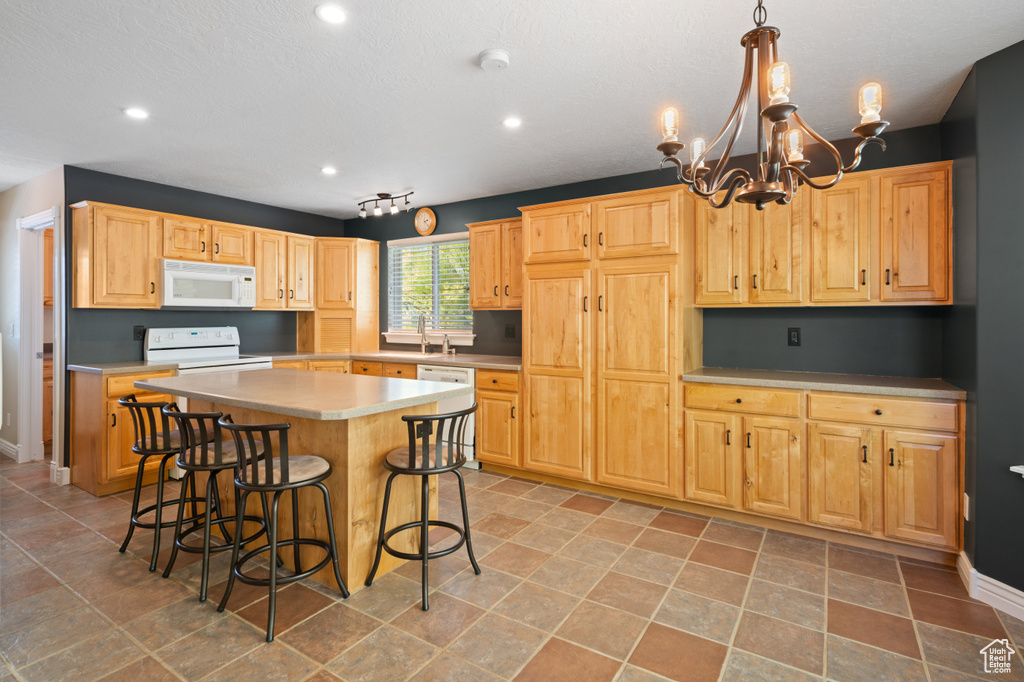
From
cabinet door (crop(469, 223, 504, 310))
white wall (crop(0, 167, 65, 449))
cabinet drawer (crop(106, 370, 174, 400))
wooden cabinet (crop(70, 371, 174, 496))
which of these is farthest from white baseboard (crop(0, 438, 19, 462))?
cabinet door (crop(469, 223, 504, 310))

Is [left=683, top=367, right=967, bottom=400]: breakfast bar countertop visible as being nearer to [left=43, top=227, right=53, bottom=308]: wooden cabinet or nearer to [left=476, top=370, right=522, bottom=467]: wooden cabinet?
[left=476, top=370, right=522, bottom=467]: wooden cabinet

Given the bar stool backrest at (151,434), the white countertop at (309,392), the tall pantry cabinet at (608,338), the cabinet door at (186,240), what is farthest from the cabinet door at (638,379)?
the cabinet door at (186,240)

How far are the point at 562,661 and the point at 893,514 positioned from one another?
2109mm

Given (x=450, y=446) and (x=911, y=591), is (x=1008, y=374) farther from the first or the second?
(x=450, y=446)

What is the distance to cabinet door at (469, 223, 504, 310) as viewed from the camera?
15.6ft

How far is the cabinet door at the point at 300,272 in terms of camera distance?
5.47m

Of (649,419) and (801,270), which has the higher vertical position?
(801,270)

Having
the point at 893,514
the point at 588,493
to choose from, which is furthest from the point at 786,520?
the point at 588,493

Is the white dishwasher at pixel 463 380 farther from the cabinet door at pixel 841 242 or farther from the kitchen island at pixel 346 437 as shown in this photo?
the cabinet door at pixel 841 242

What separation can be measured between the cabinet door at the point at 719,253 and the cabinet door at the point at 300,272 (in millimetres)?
3901

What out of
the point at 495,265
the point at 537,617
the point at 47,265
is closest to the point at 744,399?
the point at 537,617

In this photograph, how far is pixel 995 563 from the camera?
8.12 feet

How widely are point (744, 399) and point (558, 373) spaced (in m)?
1.33

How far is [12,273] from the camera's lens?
4.75 metres
